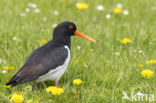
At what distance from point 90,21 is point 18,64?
3.69m

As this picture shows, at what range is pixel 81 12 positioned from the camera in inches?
368

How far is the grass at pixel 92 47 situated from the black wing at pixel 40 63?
0.19 m

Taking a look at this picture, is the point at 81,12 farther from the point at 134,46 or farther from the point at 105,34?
the point at 134,46

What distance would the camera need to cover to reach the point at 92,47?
6.87 metres

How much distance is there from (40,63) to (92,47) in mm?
2108

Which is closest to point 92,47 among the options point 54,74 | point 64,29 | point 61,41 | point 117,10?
point 64,29

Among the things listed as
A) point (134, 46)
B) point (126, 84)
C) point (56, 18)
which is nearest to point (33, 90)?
point (126, 84)

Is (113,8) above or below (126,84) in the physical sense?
above

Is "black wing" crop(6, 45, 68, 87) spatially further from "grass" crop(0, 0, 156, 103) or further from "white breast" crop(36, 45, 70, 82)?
"grass" crop(0, 0, 156, 103)

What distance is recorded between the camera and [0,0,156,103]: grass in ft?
16.1

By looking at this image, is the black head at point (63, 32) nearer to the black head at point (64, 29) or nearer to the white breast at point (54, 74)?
the black head at point (64, 29)

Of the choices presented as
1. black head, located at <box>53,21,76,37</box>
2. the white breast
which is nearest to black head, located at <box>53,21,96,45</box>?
black head, located at <box>53,21,76,37</box>

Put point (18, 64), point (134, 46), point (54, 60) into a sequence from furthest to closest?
point (134, 46)
point (18, 64)
point (54, 60)

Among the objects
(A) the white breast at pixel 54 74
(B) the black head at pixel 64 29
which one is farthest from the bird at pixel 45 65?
(B) the black head at pixel 64 29
